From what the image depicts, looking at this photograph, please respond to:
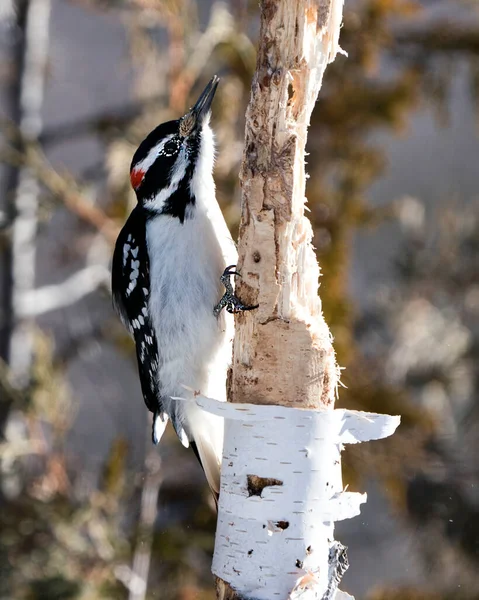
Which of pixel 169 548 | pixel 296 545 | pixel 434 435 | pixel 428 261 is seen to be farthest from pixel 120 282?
pixel 428 261

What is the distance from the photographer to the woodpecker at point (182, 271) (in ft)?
6.34

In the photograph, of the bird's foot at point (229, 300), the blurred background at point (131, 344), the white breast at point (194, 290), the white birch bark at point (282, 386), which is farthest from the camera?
the blurred background at point (131, 344)

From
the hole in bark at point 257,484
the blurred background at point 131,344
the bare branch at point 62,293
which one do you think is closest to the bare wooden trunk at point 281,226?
the hole in bark at point 257,484

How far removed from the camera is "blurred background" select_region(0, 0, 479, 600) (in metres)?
2.86

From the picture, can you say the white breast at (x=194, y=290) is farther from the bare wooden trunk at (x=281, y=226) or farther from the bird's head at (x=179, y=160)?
the bare wooden trunk at (x=281, y=226)

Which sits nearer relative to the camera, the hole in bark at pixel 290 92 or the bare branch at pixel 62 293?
the hole in bark at pixel 290 92

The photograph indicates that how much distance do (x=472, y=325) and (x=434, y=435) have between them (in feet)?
2.68

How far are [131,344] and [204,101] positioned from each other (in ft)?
4.05

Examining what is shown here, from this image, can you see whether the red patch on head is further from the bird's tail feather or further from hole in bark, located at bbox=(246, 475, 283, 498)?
hole in bark, located at bbox=(246, 475, 283, 498)

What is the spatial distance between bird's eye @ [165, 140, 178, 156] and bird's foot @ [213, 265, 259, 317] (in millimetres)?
365

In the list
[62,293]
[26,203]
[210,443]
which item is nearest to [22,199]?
[26,203]

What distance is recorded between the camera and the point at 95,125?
3195 mm

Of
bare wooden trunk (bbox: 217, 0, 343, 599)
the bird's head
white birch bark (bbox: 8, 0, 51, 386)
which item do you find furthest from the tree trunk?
bare wooden trunk (bbox: 217, 0, 343, 599)

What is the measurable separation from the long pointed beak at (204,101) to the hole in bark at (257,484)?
954 millimetres
